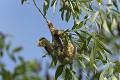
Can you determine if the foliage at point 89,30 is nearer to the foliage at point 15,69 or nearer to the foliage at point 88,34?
the foliage at point 88,34

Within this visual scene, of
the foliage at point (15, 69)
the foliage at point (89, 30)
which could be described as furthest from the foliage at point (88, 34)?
the foliage at point (15, 69)

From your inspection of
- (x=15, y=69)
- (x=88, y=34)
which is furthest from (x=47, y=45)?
(x=15, y=69)

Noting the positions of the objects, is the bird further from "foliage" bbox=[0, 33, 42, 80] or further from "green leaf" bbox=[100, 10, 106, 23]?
"foliage" bbox=[0, 33, 42, 80]

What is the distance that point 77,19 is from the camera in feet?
5.48

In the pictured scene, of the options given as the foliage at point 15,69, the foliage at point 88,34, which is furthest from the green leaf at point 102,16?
the foliage at point 15,69

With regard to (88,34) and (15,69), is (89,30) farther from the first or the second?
(15,69)

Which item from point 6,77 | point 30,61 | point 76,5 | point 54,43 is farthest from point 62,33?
Result: point 30,61

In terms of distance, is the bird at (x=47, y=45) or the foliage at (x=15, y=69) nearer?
the bird at (x=47, y=45)

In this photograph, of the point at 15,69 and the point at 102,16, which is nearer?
the point at 102,16

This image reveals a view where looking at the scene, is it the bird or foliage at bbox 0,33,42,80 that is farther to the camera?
foliage at bbox 0,33,42,80

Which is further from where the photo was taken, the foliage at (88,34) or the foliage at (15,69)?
the foliage at (15,69)

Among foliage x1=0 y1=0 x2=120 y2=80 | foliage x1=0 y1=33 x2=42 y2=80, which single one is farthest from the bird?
foliage x1=0 y1=33 x2=42 y2=80

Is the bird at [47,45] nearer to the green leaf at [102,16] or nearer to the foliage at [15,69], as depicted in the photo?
the green leaf at [102,16]

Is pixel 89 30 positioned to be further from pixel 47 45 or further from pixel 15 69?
pixel 15 69
